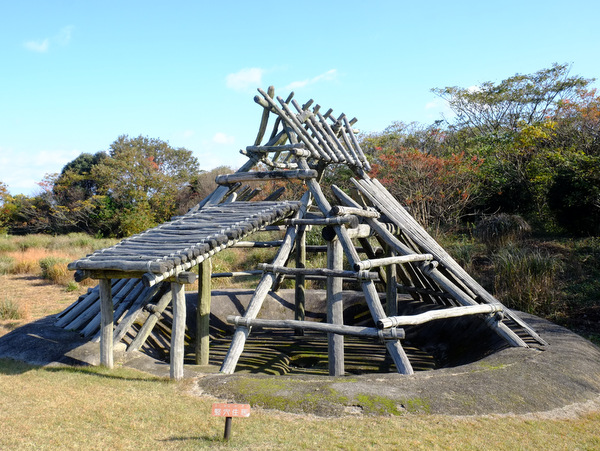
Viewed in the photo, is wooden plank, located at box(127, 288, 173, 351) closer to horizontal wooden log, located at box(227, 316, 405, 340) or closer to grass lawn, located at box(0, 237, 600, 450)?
grass lawn, located at box(0, 237, 600, 450)

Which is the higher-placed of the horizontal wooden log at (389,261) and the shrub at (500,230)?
the shrub at (500,230)

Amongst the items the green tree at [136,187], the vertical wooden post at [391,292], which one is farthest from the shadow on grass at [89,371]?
the green tree at [136,187]

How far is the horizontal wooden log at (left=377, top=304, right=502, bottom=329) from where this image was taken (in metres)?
6.19

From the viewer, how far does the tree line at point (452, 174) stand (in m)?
14.4

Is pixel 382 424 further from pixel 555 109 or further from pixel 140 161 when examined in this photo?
pixel 140 161

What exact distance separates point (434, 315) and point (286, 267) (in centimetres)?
225

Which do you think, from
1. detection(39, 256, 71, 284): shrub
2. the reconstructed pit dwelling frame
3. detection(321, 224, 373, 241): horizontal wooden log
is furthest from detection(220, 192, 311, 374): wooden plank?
detection(39, 256, 71, 284): shrub

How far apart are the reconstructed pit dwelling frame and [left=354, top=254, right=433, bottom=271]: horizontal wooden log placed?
0.02 m

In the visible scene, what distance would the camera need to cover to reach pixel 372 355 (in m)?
8.05

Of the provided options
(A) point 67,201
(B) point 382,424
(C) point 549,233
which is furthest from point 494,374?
(A) point 67,201

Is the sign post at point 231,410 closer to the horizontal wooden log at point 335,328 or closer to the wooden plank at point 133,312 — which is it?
the horizontal wooden log at point 335,328

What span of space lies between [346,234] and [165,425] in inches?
140

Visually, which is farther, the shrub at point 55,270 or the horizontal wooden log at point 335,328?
the shrub at point 55,270

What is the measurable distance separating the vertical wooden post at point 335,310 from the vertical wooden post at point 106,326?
287 centimetres
